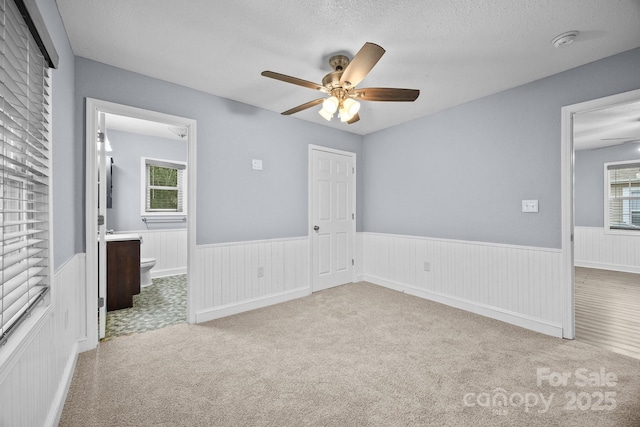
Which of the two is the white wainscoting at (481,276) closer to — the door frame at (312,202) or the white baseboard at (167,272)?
the door frame at (312,202)

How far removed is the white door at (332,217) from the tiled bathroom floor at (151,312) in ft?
5.82

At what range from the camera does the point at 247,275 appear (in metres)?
3.43

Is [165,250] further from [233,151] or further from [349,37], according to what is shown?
[349,37]

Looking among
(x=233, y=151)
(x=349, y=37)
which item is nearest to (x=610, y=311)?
(x=349, y=37)

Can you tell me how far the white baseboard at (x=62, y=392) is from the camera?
4.95 ft

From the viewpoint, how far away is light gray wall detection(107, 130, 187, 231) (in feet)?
15.3

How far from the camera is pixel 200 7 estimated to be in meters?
1.86

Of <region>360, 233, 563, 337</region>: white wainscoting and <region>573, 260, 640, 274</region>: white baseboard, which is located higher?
<region>360, 233, 563, 337</region>: white wainscoting

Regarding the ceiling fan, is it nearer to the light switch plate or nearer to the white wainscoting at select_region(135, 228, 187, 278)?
the light switch plate

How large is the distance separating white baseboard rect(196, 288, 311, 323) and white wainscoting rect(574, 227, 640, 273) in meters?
5.93

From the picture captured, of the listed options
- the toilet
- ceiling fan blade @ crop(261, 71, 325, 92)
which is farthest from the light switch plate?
the toilet

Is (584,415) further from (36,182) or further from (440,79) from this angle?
(36,182)

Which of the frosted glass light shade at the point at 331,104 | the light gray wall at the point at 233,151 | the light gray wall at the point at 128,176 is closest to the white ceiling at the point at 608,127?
the frosted glass light shade at the point at 331,104

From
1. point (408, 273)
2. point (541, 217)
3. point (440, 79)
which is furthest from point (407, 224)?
point (440, 79)
